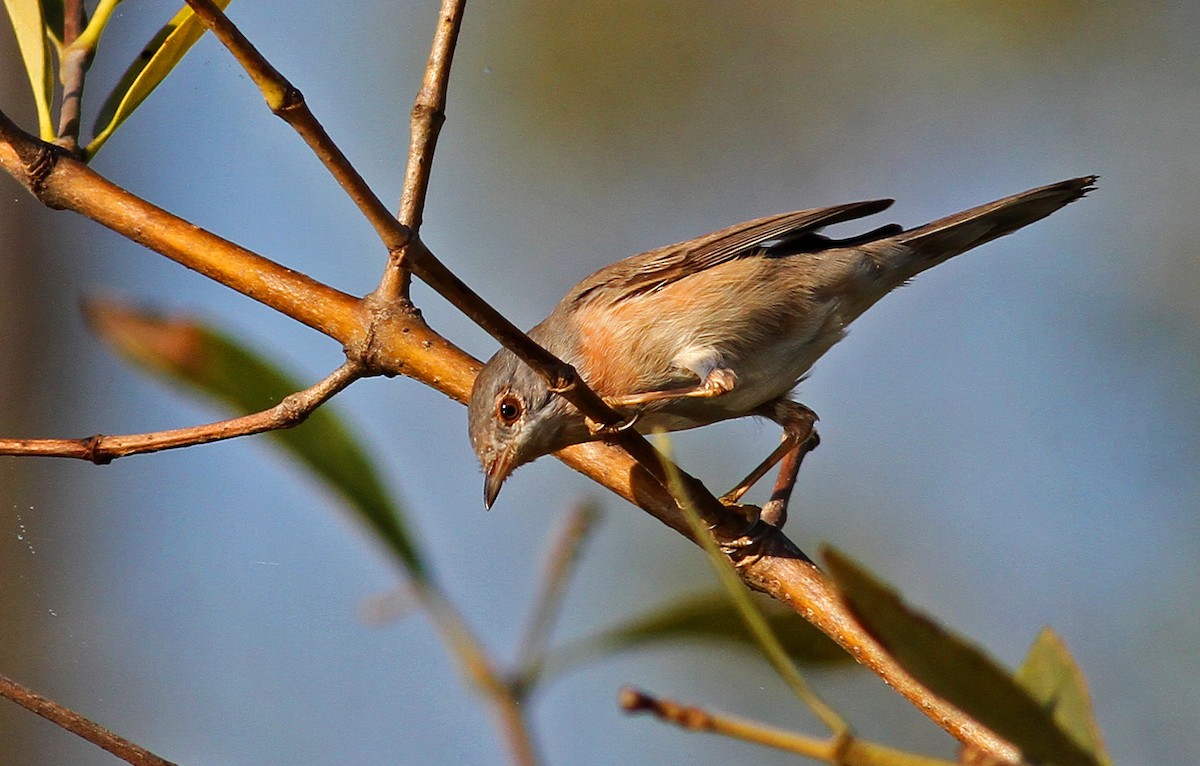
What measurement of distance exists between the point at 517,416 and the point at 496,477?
234 mm

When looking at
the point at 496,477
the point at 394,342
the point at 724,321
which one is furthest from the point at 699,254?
the point at 394,342

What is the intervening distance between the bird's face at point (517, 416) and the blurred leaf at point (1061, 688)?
78.1 inches

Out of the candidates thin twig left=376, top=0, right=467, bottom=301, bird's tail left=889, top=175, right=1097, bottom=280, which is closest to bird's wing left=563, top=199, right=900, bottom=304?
bird's tail left=889, top=175, right=1097, bottom=280

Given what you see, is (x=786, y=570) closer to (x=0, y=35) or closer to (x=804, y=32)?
(x=804, y=32)

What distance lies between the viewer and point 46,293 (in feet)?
24.8

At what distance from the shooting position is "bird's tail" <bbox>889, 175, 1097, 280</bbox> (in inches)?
130

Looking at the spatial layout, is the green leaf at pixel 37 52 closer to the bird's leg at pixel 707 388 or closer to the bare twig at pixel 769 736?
the bird's leg at pixel 707 388

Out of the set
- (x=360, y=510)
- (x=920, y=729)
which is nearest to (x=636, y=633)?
(x=360, y=510)

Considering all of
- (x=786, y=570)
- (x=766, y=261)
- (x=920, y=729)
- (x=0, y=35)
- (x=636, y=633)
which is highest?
(x=0, y=35)

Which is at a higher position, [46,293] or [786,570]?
[46,293]

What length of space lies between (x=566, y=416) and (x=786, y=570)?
3.06 ft

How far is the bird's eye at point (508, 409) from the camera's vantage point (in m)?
2.98

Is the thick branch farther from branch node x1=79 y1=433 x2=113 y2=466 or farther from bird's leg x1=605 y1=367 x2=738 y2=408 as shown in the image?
bird's leg x1=605 y1=367 x2=738 y2=408

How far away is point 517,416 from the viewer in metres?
3.04
